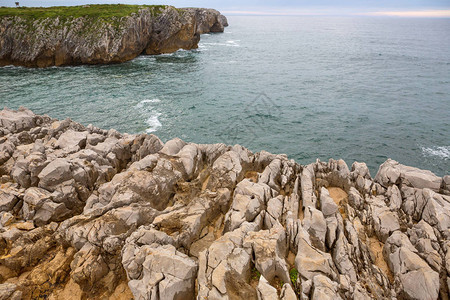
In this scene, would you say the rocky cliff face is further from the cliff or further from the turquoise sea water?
the cliff

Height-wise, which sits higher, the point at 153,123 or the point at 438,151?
the point at 438,151

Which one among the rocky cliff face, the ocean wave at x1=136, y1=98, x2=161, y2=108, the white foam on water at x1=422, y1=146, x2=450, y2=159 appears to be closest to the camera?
the rocky cliff face

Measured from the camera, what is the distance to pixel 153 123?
3781cm

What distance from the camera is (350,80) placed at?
59938 millimetres

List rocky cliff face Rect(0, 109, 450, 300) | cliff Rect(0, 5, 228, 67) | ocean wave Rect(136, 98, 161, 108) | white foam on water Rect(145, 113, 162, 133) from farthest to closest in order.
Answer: cliff Rect(0, 5, 228, 67), ocean wave Rect(136, 98, 161, 108), white foam on water Rect(145, 113, 162, 133), rocky cliff face Rect(0, 109, 450, 300)

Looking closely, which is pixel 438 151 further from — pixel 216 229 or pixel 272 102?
pixel 216 229

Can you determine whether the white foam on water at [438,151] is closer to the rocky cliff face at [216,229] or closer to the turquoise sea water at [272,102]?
the turquoise sea water at [272,102]

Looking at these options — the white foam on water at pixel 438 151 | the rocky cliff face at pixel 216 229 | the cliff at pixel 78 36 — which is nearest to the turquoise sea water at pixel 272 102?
the white foam on water at pixel 438 151

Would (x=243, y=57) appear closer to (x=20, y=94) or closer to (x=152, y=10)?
(x=152, y=10)

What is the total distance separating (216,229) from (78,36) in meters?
80.9

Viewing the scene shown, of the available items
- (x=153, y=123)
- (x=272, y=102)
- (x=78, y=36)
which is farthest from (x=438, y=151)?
(x=78, y=36)

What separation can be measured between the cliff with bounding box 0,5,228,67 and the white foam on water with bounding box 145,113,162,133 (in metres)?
44.3

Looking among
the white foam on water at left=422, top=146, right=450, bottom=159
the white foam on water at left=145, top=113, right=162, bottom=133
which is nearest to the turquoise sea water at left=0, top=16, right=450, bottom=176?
the white foam on water at left=422, top=146, right=450, bottom=159

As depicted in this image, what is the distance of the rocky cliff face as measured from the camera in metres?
10.7
